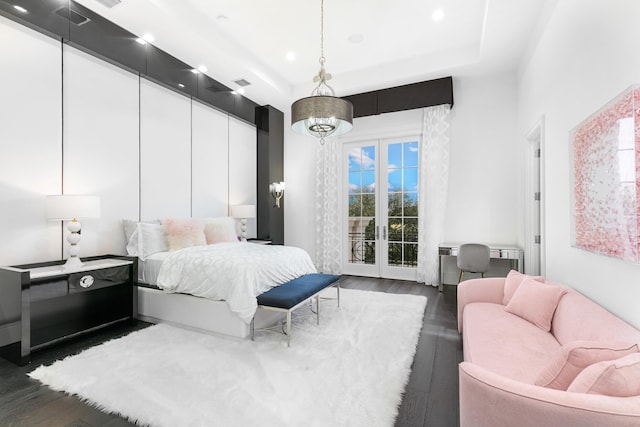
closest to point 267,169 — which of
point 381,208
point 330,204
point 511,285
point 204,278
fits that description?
point 330,204

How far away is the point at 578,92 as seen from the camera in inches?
90.1

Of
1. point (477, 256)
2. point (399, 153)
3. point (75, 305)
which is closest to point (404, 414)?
point (477, 256)

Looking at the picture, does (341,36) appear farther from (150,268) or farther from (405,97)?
(150,268)

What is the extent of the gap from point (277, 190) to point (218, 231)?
6.36 ft

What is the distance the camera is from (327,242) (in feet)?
19.3

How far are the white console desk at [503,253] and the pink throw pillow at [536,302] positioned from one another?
6.51 feet

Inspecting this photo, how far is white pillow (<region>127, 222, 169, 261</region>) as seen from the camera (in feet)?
11.7

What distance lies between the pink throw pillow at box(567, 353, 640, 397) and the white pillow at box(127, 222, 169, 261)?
3.82m

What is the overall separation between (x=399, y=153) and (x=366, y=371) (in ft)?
13.0

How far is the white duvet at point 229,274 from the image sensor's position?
9.17 ft

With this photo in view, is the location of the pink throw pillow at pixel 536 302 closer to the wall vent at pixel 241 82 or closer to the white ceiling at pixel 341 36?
the white ceiling at pixel 341 36

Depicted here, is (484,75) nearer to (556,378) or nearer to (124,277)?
(556,378)

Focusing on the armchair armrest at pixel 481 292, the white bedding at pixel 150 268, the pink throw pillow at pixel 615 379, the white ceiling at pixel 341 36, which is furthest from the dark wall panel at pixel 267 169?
the pink throw pillow at pixel 615 379

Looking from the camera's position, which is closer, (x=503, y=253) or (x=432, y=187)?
(x=503, y=253)
